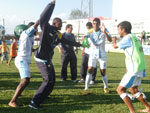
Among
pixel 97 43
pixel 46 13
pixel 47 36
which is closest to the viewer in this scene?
pixel 46 13

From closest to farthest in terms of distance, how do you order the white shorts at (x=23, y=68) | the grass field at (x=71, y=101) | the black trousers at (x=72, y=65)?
1. the grass field at (x=71, y=101)
2. the white shorts at (x=23, y=68)
3. the black trousers at (x=72, y=65)

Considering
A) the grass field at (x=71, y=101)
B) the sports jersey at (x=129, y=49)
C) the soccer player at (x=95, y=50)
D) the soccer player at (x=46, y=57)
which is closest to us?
the sports jersey at (x=129, y=49)

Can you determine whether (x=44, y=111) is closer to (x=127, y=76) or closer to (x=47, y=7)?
(x=127, y=76)

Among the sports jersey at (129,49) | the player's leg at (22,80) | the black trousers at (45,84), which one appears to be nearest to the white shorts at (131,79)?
the sports jersey at (129,49)

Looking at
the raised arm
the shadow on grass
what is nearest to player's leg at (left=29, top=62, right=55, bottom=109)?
the shadow on grass

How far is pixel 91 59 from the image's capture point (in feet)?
23.2

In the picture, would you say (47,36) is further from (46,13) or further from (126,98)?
(126,98)

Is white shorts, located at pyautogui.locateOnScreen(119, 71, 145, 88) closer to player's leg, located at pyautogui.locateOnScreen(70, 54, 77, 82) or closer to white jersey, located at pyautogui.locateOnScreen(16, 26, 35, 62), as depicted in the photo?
white jersey, located at pyautogui.locateOnScreen(16, 26, 35, 62)

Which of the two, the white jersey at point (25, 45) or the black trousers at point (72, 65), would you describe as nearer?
the white jersey at point (25, 45)

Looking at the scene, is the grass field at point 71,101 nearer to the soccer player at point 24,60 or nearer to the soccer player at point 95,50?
the soccer player at point 24,60

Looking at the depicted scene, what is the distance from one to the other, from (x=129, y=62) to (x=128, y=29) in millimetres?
738

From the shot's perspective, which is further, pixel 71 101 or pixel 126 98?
pixel 71 101

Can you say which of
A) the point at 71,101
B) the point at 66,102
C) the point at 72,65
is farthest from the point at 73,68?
the point at 66,102

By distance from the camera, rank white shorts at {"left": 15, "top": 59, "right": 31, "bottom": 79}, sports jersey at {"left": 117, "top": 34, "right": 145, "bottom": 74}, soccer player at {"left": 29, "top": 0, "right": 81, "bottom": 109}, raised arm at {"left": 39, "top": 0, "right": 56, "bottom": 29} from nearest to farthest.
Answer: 1. sports jersey at {"left": 117, "top": 34, "right": 145, "bottom": 74}
2. raised arm at {"left": 39, "top": 0, "right": 56, "bottom": 29}
3. soccer player at {"left": 29, "top": 0, "right": 81, "bottom": 109}
4. white shorts at {"left": 15, "top": 59, "right": 31, "bottom": 79}
